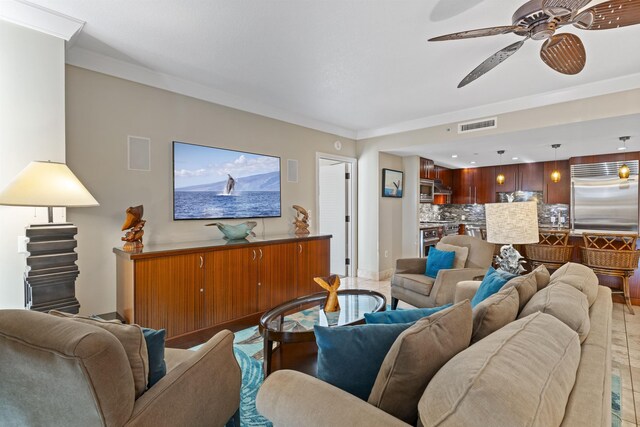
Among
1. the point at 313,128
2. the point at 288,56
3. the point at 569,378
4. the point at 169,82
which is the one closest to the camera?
the point at 569,378

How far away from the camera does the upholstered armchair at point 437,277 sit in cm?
301

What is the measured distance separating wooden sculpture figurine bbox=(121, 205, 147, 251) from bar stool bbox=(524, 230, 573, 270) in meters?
4.50

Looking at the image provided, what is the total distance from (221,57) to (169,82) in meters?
0.77

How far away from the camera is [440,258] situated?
11.0ft

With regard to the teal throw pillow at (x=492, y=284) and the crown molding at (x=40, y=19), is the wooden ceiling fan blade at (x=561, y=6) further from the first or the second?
the crown molding at (x=40, y=19)

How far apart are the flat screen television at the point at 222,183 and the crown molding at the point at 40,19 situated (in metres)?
1.18

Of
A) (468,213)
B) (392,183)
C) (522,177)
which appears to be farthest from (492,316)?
(468,213)

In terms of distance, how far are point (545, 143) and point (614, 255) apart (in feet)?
6.29

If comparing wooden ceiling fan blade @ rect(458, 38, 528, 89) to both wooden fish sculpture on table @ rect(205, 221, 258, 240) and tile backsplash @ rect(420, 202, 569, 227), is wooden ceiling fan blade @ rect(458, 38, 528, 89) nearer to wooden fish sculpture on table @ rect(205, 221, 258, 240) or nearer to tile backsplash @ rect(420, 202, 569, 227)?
wooden fish sculpture on table @ rect(205, 221, 258, 240)

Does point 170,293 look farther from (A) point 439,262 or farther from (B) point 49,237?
(A) point 439,262

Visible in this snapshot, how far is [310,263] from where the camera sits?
3.98 meters

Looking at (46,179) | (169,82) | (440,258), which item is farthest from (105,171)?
(440,258)

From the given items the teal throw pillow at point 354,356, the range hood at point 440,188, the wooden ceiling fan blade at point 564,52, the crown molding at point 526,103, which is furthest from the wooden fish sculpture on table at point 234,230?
the range hood at point 440,188

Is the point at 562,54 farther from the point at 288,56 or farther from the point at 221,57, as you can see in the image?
the point at 221,57
